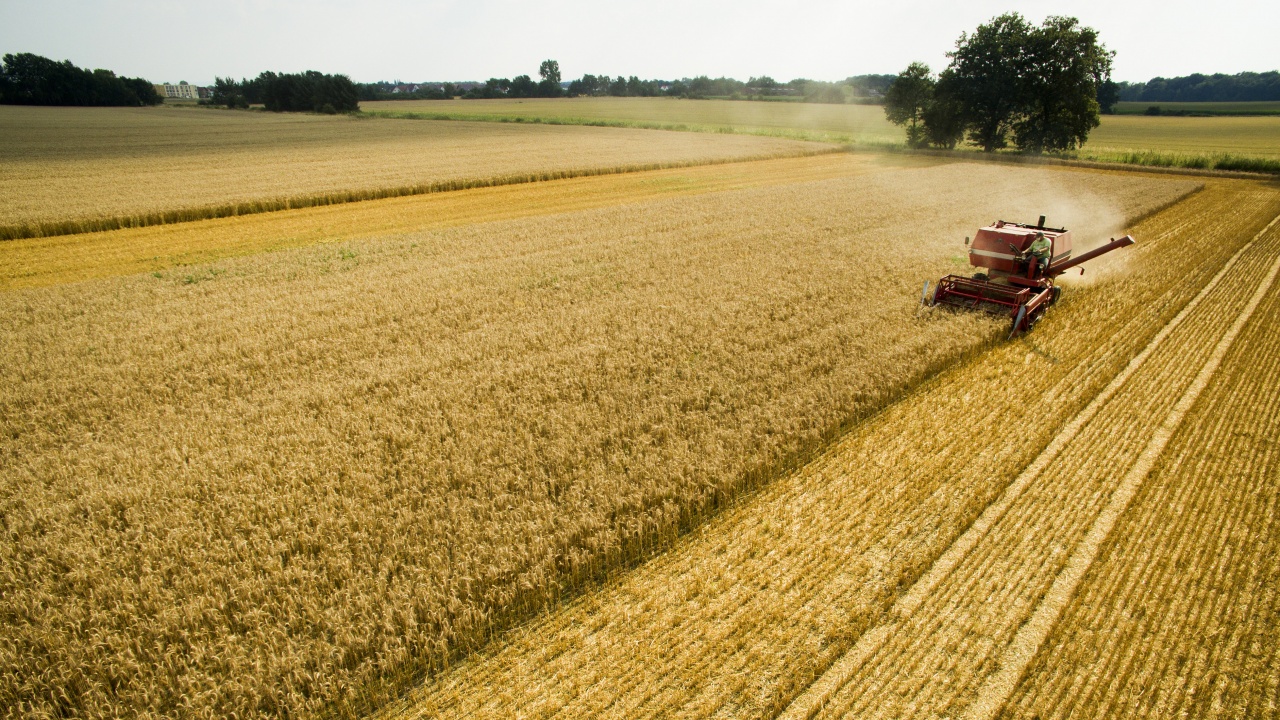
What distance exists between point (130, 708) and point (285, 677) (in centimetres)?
99

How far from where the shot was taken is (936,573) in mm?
5395

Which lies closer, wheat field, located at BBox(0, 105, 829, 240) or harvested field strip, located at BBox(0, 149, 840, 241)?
harvested field strip, located at BBox(0, 149, 840, 241)

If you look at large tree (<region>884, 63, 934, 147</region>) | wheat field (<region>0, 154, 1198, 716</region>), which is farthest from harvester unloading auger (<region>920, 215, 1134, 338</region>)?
large tree (<region>884, 63, 934, 147</region>)

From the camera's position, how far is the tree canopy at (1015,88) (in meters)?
37.2

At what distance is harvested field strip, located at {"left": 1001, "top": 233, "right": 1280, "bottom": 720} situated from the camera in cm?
432

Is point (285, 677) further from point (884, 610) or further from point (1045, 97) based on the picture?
point (1045, 97)

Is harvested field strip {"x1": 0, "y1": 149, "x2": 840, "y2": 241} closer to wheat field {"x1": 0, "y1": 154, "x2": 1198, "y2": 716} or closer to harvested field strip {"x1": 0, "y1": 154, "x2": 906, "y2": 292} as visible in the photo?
harvested field strip {"x1": 0, "y1": 154, "x2": 906, "y2": 292}

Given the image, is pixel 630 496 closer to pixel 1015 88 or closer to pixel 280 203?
pixel 280 203

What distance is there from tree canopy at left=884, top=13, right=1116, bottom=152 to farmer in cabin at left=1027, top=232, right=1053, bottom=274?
112ft

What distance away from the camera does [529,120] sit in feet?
215

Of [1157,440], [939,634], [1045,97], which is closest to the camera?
[939,634]

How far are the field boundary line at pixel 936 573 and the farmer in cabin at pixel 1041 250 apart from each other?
8.86 feet

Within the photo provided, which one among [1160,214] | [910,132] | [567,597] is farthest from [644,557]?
[910,132]

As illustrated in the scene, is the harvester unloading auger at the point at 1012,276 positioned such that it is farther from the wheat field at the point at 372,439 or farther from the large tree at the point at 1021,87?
the large tree at the point at 1021,87
